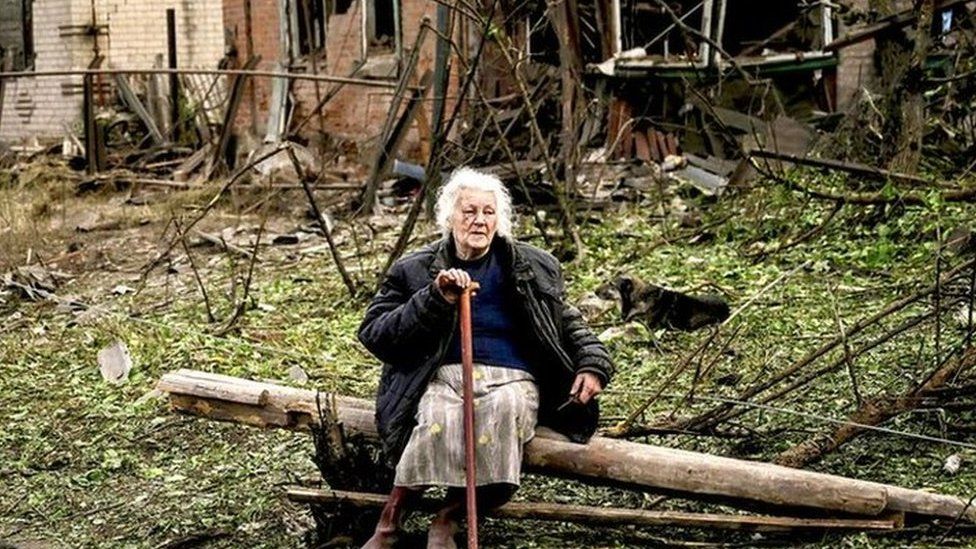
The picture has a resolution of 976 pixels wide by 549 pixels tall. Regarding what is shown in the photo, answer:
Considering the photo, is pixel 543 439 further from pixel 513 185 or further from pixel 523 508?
pixel 513 185

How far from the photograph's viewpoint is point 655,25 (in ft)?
53.3

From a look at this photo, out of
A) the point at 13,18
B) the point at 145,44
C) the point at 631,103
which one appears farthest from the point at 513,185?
the point at 13,18

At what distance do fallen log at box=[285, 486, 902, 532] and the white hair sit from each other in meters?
0.94

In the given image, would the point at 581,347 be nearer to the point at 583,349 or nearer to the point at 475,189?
the point at 583,349

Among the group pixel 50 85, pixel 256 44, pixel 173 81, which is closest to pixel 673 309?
pixel 256 44

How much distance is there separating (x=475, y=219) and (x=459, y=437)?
74 centimetres

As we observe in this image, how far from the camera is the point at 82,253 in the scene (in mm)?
12734

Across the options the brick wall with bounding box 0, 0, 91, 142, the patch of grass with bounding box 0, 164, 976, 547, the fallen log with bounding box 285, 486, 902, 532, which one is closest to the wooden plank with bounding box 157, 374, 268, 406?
the patch of grass with bounding box 0, 164, 976, 547

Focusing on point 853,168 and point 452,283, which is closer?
point 452,283

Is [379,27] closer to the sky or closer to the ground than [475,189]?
closer to the sky

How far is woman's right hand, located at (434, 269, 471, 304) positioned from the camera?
446 centimetres

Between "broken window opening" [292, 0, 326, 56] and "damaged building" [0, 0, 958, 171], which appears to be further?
"broken window opening" [292, 0, 326, 56]

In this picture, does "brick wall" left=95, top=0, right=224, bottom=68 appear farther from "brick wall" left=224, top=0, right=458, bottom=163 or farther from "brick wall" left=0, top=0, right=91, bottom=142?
"brick wall" left=224, top=0, right=458, bottom=163

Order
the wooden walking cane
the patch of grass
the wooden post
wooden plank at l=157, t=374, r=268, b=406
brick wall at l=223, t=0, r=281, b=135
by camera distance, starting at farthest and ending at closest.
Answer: the wooden post → brick wall at l=223, t=0, r=281, b=135 → the patch of grass → wooden plank at l=157, t=374, r=268, b=406 → the wooden walking cane
